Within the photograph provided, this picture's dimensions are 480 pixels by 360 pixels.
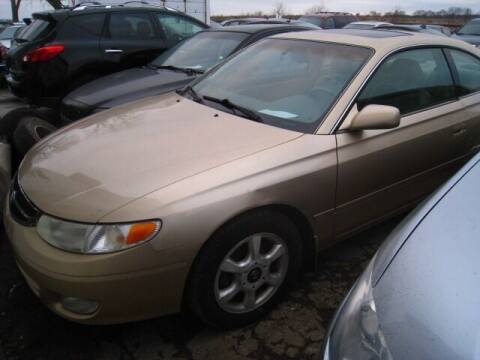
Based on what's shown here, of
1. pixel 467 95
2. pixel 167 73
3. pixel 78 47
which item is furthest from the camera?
pixel 78 47

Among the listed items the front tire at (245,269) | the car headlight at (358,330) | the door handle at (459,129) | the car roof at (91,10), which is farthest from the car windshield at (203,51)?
the car headlight at (358,330)

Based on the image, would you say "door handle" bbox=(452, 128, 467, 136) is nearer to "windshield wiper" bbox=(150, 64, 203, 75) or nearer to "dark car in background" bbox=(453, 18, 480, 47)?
"windshield wiper" bbox=(150, 64, 203, 75)

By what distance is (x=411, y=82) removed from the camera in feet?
10.3

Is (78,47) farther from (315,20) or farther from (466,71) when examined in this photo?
(315,20)

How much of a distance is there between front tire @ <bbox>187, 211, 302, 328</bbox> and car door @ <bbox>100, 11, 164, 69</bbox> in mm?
4763

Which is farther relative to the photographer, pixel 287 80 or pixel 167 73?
pixel 167 73

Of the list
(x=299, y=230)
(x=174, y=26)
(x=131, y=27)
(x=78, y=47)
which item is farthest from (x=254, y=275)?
(x=174, y=26)

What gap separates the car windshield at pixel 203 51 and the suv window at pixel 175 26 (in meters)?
1.32

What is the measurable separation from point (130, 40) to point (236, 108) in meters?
4.21

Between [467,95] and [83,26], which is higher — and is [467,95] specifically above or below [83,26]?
below

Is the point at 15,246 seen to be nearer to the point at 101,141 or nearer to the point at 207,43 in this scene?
the point at 101,141

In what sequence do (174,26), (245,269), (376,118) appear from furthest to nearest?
(174,26)
(376,118)
(245,269)

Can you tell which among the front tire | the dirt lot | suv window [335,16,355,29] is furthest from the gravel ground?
suv window [335,16,355,29]

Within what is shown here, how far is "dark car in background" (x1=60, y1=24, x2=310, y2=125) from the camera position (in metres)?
4.62
